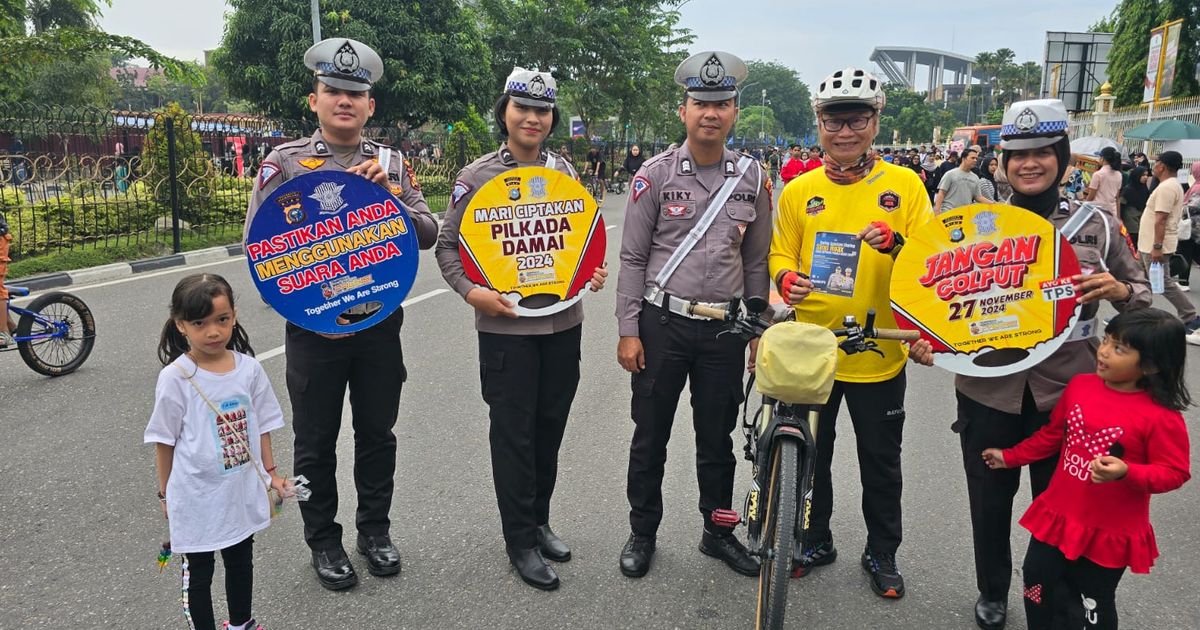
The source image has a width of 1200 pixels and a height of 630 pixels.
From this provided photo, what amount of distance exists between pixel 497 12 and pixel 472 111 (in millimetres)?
4795

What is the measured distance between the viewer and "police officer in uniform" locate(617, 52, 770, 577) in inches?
125

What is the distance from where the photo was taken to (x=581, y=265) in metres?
3.27

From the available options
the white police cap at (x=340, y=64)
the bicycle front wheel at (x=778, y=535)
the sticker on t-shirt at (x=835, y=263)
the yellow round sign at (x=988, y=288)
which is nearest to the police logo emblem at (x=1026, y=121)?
the yellow round sign at (x=988, y=288)

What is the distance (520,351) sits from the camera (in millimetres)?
3219

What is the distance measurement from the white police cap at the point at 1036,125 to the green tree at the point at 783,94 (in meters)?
137

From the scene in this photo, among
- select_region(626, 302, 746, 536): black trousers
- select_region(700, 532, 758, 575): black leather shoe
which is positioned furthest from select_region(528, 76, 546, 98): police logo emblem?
select_region(700, 532, 758, 575): black leather shoe

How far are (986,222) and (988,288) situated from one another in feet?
0.73

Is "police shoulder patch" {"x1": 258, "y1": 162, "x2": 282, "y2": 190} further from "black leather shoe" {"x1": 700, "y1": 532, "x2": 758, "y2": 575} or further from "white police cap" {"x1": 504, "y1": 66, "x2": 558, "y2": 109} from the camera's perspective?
"black leather shoe" {"x1": 700, "y1": 532, "x2": 758, "y2": 575}

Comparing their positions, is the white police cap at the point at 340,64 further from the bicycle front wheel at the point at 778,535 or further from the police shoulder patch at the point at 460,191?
the bicycle front wheel at the point at 778,535

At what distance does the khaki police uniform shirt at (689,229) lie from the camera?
125 inches

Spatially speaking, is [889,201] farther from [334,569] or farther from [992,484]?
[334,569]

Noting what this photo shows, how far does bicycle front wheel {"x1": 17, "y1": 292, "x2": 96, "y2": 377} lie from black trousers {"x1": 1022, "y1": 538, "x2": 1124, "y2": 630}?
622 centimetres

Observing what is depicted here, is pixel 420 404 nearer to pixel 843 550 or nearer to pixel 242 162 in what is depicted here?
pixel 843 550

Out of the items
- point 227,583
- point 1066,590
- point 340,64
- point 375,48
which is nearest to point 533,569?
point 227,583
